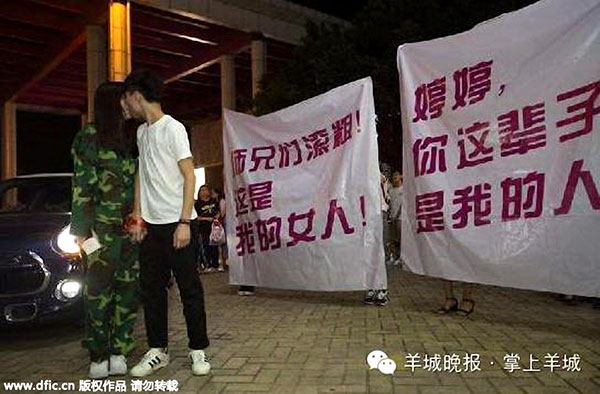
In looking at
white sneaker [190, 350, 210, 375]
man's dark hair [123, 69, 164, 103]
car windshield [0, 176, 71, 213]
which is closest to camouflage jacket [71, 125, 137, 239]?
man's dark hair [123, 69, 164, 103]

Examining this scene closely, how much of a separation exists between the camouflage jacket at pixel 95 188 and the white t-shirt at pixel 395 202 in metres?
7.81

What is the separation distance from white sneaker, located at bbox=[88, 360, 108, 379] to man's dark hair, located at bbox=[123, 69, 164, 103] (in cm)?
173

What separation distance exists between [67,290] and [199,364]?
5.62ft

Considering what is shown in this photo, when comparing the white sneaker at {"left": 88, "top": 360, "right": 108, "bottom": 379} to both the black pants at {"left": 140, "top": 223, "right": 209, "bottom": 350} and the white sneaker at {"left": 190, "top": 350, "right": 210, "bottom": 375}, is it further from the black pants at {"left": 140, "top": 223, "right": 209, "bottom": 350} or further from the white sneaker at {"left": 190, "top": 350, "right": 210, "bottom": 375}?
the white sneaker at {"left": 190, "top": 350, "right": 210, "bottom": 375}

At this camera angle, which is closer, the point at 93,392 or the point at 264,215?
the point at 93,392

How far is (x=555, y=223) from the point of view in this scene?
14.5 feet

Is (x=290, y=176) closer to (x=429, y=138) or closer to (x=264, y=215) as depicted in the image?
(x=264, y=215)

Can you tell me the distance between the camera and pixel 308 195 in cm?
661

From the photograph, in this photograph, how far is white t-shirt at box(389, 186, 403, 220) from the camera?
37.2 ft

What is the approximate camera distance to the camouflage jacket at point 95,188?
3.89m

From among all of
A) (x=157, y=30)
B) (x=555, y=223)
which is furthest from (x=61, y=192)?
(x=157, y=30)

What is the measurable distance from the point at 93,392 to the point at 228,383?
2.67 ft

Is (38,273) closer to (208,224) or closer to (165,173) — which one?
(165,173)

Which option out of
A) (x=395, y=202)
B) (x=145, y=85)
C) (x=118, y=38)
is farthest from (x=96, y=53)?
(x=145, y=85)
